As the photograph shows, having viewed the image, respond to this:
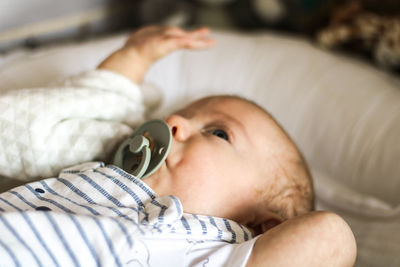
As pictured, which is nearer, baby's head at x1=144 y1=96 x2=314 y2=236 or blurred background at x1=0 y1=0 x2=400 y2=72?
baby's head at x1=144 y1=96 x2=314 y2=236

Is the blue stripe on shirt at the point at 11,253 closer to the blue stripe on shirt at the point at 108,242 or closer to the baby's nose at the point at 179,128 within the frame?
the blue stripe on shirt at the point at 108,242

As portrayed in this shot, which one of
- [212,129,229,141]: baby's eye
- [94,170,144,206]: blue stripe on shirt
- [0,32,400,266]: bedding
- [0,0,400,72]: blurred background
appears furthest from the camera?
[0,0,400,72]: blurred background

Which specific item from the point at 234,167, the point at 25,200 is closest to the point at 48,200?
the point at 25,200

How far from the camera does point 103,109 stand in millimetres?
755

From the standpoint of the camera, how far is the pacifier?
0.61 m

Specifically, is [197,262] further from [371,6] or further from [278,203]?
[371,6]

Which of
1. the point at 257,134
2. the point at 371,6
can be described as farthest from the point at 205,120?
the point at 371,6

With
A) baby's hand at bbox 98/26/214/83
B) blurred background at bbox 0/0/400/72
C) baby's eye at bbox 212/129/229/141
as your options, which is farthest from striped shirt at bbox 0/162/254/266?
blurred background at bbox 0/0/400/72

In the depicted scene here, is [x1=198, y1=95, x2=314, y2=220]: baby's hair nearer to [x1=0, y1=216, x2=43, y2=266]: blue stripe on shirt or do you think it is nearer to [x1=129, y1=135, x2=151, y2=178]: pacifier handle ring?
[x1=129, y1=135, x2=151, y2=178]: pacifier handle ring

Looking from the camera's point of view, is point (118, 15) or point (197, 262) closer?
point (197, 262)

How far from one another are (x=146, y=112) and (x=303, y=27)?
738mm

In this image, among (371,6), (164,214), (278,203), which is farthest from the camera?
(371,6)

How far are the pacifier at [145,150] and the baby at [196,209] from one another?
0.02 m

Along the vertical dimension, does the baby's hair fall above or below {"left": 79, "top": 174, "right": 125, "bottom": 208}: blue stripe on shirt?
below
